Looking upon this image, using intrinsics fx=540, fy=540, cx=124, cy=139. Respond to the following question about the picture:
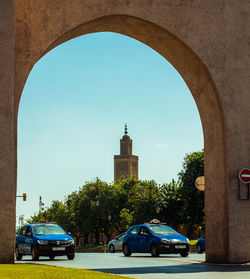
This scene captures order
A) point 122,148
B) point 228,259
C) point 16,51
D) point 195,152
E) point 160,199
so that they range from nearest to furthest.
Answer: point 16,51, point 228,259, point 195,152, point 160,199, point 122,148

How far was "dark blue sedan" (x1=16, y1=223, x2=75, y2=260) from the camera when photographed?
19.1 m

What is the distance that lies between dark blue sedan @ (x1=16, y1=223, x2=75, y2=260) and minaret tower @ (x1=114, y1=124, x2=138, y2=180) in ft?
419

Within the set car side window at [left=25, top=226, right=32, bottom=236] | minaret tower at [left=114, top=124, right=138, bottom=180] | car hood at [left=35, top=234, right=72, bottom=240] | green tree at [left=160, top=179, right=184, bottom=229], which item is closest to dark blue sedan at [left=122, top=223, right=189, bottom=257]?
A: car hood at [left=35, top=234, right=72, bottom=240]

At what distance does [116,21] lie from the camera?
567 inches

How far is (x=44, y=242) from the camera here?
1917 centimetres

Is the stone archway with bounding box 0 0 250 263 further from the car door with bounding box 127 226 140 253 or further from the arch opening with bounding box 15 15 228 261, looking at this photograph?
the car door with bounding box 127 226 140 253

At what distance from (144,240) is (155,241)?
0.76 meters

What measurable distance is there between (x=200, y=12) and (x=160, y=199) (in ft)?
145

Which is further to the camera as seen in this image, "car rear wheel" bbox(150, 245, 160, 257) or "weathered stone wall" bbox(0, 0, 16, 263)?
"car rear wheel" bbox(150, 245, 160, 257)

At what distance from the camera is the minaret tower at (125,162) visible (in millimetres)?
149375

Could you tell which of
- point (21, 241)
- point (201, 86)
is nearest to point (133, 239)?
point (21, 241)

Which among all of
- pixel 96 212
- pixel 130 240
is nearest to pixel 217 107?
pixel 130 240

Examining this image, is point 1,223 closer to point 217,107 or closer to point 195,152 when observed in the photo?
point 217,107

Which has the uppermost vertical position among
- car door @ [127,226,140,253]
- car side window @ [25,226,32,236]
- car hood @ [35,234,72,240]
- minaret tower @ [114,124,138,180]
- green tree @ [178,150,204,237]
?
minaret tower @ [114,124,138,180]
